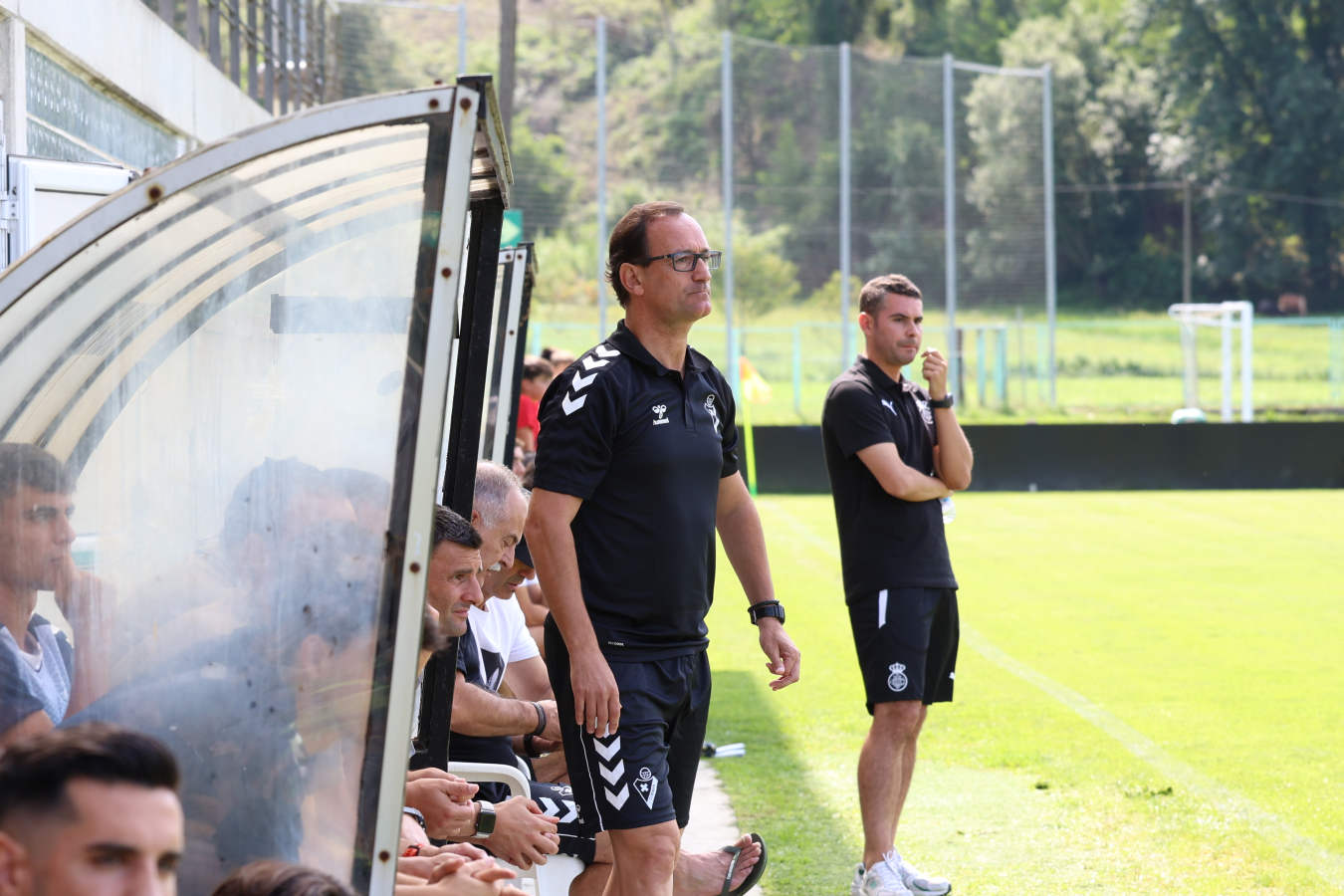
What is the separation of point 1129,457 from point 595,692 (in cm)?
2531

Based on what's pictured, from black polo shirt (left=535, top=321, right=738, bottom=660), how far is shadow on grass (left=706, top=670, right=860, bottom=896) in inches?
82.4

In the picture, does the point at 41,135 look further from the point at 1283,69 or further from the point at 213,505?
the point at 1283,69

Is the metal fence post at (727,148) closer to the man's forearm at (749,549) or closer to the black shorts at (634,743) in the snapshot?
the man's forearm at (749,549)

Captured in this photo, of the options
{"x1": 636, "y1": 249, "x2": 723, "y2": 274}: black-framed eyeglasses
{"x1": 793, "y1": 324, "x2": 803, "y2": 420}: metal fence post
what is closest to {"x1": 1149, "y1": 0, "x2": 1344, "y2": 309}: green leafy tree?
{"x1": 793, "y1": 324, "x2": 803, "y2": 420}: metal fence post

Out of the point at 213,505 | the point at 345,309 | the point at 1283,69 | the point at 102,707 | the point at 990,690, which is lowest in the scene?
the point at 990,690

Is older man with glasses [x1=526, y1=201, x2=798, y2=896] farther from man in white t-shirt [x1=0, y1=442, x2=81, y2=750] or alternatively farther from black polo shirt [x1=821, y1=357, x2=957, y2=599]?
black polo shirt [x1=821, y1=357, x2=957, y2=599]

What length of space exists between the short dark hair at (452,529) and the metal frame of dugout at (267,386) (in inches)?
37.7

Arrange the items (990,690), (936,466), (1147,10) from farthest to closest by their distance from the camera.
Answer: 1. (1147,10)
2. (990,690)
3. (936,466)

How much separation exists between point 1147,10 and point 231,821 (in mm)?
71703

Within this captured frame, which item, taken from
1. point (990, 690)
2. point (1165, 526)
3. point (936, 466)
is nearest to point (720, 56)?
point (1165, 526)

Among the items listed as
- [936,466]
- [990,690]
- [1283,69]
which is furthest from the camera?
[1283,69]

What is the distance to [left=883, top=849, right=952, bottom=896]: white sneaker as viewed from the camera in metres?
5.55

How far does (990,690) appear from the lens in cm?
1003

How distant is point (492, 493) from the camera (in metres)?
4.82
